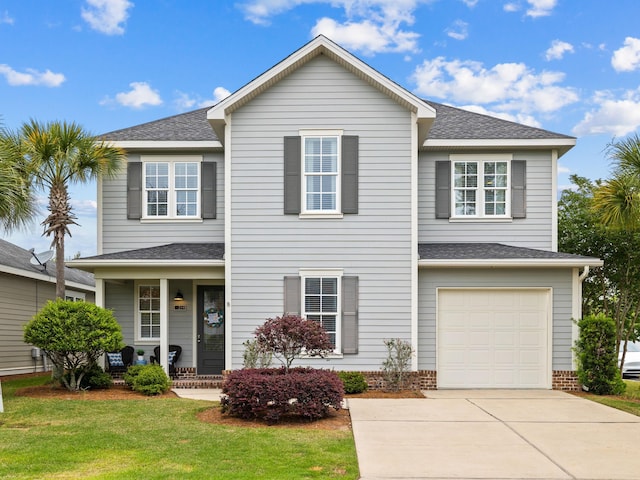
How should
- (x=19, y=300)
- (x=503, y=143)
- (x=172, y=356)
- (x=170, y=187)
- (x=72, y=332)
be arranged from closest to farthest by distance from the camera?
(x=72, y=332) < (x=172, y=356) < (x=503, y=143) < (x=170, y=187) < (x=19, y=300)

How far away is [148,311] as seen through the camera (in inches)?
607

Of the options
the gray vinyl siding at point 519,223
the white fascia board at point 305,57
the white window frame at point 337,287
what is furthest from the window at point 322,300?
the white fascia board at point 305,57

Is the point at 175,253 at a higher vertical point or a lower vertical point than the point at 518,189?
lower

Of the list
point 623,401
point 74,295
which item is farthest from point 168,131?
point 623,401

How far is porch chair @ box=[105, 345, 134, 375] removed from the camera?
14.9 metres

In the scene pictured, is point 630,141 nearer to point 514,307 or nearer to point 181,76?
point 514,307

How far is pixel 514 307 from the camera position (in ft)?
46.5

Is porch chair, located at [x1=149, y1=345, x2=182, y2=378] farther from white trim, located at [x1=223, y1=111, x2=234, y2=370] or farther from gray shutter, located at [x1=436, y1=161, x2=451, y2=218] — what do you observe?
gray shutter, located at [x1=436, y1=161, x2=451, y2=218]

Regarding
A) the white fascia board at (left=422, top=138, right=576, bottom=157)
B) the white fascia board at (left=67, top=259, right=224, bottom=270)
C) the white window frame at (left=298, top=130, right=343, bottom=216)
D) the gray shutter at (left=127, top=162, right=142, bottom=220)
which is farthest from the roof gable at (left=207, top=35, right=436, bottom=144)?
the white fascia board at (left=67, top=259, right=224, bottom=270)

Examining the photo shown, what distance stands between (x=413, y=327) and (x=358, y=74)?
5.53 metres

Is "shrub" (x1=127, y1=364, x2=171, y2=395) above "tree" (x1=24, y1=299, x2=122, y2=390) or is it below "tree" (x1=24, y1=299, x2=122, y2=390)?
below

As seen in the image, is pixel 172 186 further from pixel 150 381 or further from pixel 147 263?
pixel 150 381

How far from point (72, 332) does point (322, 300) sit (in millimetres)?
5062

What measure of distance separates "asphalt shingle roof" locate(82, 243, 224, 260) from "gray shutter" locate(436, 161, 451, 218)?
17.2ft
